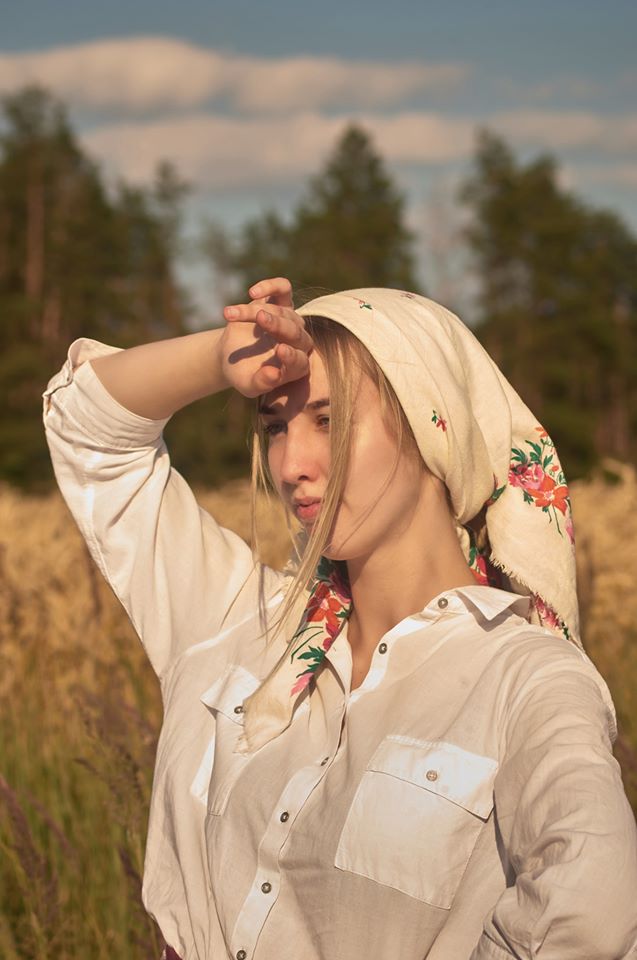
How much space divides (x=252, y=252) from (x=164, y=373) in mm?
32969

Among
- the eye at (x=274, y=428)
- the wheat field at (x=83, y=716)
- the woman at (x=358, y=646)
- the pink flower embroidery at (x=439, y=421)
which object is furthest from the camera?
the wheat field at (x=83, y=716)

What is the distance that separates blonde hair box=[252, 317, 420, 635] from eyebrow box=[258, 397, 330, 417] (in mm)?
44

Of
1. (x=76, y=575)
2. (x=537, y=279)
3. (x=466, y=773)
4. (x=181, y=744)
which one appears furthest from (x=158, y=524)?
(x=537, y=279)

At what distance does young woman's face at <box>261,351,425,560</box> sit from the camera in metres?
1.93

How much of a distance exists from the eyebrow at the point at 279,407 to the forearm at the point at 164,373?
3.4 inches

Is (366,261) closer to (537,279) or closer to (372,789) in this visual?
(537,279)

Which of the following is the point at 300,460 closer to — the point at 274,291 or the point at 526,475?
the point at 274,291

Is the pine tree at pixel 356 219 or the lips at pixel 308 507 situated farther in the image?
the pine tree at pixel 356 219

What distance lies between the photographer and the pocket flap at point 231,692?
2.12 meters

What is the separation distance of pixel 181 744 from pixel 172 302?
96.2 feet

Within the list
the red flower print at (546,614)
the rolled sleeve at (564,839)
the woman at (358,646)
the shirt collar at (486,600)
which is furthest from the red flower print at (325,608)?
the rolled sleeve at (564,839)

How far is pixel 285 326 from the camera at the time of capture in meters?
1.83

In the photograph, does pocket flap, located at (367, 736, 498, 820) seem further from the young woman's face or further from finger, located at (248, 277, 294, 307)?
finger, located at (248, 277, 294, 307)

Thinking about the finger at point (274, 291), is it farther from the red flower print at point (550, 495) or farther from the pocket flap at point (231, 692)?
the pocket flap at point (231, 692)
